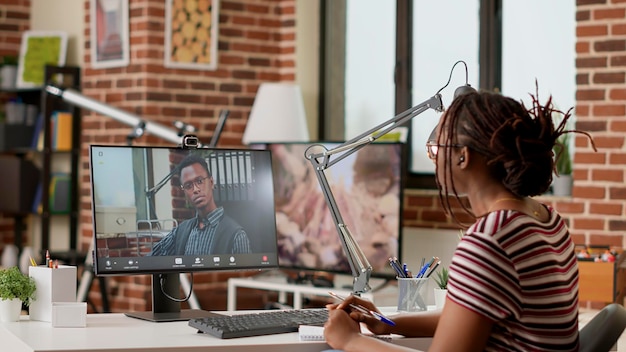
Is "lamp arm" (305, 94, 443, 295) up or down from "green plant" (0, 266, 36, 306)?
up

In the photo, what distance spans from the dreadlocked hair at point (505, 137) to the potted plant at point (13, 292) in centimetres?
118

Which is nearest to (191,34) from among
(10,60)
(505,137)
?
(10,60)

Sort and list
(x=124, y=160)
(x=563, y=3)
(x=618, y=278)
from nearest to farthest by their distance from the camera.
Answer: (x=124, y=160) → (x=618, y=278) → (x=563, y=3)

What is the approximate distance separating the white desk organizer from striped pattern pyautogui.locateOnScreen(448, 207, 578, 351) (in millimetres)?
1122

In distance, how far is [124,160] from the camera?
277cm

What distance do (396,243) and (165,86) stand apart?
5.05 ft

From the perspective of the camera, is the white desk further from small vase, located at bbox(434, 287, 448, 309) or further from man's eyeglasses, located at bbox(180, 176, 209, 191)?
man's eyeglasses, located at bbox(180, 176, 209, 191)

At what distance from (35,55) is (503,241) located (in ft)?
15.8

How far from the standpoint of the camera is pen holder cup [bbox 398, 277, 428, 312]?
2.79 m

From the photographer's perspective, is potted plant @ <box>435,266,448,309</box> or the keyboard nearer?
the keyboard

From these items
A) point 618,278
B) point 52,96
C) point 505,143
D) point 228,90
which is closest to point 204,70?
point 228,90

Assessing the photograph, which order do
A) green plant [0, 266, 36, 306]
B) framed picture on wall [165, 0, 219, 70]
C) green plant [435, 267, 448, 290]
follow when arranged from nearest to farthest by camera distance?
green plant [0, 266, 36, 306]
green plant [435, 267, 448, 290]
framed picture on wall [165, 0, 219, 70]

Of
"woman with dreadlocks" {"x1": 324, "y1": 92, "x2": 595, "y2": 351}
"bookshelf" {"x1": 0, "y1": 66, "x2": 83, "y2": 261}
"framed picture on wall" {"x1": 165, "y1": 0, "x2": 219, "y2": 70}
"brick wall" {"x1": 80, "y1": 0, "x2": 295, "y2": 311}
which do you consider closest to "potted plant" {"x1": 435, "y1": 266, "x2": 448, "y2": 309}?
"woman with dreadlocks" {"x1": 324, "y1": 92, "x2": 595, "y2": 351}

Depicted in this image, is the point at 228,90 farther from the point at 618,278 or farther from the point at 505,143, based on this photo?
the point at 505,143
